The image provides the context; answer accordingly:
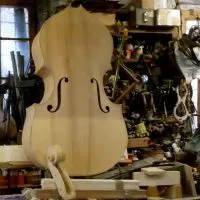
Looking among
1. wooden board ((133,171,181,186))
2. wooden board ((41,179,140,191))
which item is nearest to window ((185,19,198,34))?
wooden board ((133,171,181,186))

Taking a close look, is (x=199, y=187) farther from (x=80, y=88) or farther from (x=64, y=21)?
(x=64, y=21)

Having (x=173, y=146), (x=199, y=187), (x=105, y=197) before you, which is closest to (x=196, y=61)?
(x=173, y=146)

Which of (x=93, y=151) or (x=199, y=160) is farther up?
(x=93, y=151)

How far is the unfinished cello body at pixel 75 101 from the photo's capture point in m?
2.48

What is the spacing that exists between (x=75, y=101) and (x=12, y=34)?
7.73 feet

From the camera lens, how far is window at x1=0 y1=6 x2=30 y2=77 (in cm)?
466

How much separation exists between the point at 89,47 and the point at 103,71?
158mm

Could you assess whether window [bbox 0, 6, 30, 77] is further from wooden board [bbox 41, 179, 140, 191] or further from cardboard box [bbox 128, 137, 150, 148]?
wooden board [bbox 41, 179, 140, 191]

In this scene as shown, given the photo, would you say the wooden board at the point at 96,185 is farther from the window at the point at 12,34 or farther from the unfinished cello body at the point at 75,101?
the window at the point at 12,34

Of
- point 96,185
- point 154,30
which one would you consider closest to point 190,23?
point 154,30

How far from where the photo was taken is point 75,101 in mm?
2580

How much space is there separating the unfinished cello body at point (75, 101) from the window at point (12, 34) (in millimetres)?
2081

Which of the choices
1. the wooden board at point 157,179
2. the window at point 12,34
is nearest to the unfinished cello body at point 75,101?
the wooden board at point 157,179

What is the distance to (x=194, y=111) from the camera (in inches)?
194
